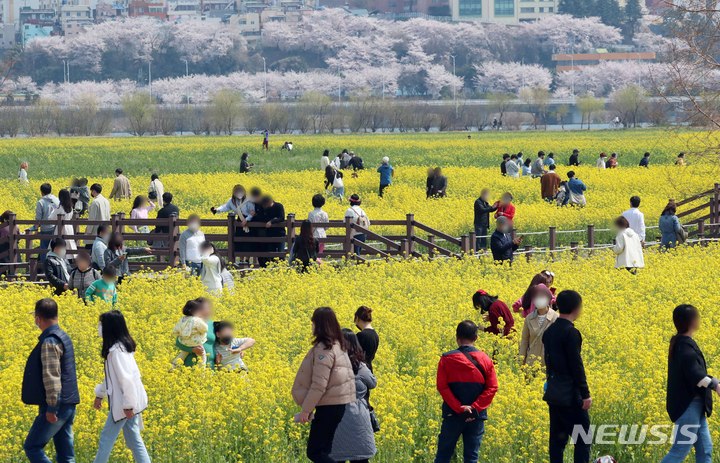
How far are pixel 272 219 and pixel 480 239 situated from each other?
6.14m

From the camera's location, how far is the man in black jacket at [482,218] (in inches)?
1012

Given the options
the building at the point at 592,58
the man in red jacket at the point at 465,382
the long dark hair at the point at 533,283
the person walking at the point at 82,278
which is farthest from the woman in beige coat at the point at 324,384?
the building at the point at 592,58

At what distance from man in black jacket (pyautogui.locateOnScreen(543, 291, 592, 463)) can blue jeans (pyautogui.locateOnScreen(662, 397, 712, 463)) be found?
723 mm

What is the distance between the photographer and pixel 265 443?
11.3 m

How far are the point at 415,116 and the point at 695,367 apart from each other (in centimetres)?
11278

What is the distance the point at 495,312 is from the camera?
13102 mm

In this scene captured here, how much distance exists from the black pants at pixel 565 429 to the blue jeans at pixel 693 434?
2.25ft

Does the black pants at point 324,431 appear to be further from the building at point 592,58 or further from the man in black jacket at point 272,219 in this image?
the building at point 592,58

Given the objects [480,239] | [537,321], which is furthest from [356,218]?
[537,321]

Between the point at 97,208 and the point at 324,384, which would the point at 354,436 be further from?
the point at 97,208

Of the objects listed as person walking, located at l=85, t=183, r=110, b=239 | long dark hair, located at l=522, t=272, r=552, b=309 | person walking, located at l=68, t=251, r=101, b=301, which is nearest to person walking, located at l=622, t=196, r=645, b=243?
long dark hair, located at l=522, t=272, r=552, b=309

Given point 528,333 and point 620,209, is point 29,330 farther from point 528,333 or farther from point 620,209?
point 620,209

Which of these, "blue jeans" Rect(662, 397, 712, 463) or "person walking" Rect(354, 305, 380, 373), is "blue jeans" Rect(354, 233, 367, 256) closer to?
"person walking" Rect(354, 305, 380, 373)

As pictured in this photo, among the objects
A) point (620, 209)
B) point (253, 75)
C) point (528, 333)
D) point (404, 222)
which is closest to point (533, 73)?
point (253, 75)
